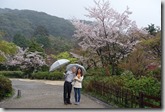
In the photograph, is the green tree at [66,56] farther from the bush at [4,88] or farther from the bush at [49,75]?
the bush at [4,88]

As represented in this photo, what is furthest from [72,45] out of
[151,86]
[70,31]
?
[151,86]

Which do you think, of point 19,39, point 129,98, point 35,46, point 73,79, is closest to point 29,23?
point 19,39

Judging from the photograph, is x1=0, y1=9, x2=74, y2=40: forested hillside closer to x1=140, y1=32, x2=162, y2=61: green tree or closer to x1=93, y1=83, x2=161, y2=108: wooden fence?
x1=140, y1=32, x2=162, y2=61: green tree

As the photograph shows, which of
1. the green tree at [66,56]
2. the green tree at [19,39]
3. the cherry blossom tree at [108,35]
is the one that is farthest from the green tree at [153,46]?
the green tree at [19,39]

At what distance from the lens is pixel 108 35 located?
10.9 metres

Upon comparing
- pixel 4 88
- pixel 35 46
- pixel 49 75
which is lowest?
pixel 4 88

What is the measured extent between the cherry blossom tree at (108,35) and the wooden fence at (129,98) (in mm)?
3407

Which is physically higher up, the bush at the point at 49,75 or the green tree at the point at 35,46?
the green tree at the point at 35,46

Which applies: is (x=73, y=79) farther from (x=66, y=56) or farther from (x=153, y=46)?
(x=66, y=56)

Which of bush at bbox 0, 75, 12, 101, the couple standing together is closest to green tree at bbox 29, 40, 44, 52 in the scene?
bush at bbox 0, 75, 12, 101

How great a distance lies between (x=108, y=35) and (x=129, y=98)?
4973 mm

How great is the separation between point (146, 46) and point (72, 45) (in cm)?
468

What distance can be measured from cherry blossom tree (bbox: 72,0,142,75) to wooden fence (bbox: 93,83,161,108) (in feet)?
11.2

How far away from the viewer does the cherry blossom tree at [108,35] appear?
10836 millimetres
